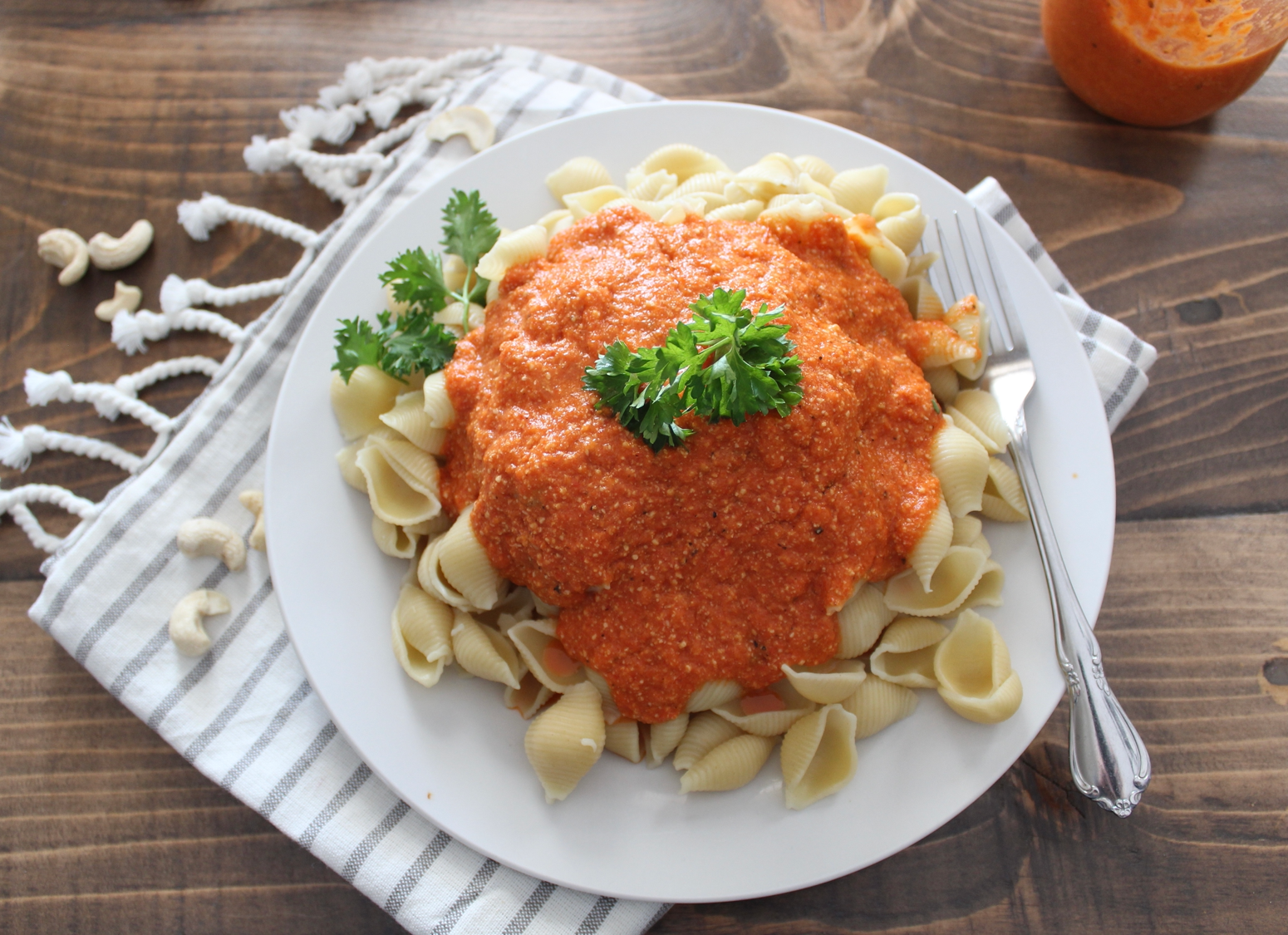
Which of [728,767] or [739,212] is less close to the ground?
[739,212]

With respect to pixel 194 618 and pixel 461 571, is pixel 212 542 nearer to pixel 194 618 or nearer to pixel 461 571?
pixel 194 618

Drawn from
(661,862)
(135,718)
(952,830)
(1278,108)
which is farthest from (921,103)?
(135,718)

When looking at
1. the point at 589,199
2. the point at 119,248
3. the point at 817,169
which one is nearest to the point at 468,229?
the point at 589,199

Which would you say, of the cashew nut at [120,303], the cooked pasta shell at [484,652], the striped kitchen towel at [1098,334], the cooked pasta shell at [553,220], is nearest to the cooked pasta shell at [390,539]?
the cooked pasta shell at [484,652]

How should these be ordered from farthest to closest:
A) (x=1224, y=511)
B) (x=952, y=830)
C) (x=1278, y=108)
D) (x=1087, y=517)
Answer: (x=1278, y=108)
(x=1224, y=511)
(x=952, y=830)
(x=1087, y=517)

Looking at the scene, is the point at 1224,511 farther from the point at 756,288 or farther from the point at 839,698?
the point at 756,288

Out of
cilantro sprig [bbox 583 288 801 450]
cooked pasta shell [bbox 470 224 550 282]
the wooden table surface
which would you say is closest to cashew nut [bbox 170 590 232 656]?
the wooden table surface

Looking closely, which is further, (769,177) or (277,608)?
(277,608)
